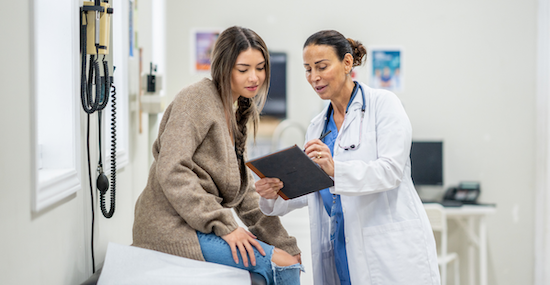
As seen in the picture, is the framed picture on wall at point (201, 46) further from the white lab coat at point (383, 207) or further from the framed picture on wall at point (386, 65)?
the white lab coat at point (383, 207)

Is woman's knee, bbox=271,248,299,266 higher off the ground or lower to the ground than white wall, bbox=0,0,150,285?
lower

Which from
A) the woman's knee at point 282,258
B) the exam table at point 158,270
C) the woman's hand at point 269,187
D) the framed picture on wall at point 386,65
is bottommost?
the woman's knee at point 282,258

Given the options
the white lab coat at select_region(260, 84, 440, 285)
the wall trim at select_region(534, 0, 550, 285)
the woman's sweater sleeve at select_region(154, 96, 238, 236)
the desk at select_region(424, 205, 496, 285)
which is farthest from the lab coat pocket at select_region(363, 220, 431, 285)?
the wall trim at select_region(534, 0, 550, 285)

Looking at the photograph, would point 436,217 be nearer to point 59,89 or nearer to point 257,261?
point 257,261

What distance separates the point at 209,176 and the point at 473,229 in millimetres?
2861

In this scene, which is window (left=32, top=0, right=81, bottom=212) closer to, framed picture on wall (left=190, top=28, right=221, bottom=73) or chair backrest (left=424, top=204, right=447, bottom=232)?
framed picture on wall (left=190, top=28, right=221, bottom=73)

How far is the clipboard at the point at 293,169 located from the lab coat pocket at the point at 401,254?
0.31m

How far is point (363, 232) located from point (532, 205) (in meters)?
2.79

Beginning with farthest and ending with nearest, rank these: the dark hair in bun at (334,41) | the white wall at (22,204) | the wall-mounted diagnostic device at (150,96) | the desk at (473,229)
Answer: the desk at (473,229) < the wall-mounted diagnostic device at (150,96) < the dark hair in bun at (334,41) < the white wall at (22,204)

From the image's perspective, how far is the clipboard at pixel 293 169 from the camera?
51.2 inches

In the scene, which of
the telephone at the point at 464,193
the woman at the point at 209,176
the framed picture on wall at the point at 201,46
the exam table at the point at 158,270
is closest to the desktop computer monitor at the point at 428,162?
the telephone at the point at 464,193

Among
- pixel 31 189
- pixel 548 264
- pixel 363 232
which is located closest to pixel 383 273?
pixel 363 232

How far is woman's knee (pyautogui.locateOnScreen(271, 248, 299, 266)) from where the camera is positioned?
146 cm

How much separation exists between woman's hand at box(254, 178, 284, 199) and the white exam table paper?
293mm
